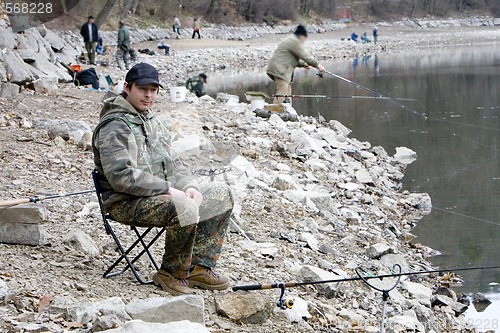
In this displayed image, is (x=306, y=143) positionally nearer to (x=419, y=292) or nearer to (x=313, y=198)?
(x=313, y=198)

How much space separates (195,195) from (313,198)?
3999 mm

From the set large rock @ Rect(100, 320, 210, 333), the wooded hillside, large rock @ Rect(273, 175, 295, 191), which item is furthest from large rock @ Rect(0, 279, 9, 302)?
the wooded hillside

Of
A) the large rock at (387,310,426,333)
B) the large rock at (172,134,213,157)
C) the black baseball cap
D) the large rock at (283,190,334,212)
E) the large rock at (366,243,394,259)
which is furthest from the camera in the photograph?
the large rock at (283,190,334,212)

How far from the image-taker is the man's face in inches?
174

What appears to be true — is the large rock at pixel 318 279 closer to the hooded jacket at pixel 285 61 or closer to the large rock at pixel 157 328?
the large rock at pixel 157 328

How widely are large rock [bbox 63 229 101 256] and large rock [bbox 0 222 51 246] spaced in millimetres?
200

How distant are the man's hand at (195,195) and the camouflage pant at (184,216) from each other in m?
0.05

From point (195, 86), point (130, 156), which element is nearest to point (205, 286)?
point (130, 156)

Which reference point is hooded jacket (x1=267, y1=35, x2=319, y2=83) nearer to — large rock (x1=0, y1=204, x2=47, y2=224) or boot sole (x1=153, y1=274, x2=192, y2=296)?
large rock (x1=0, y1=204, x2=47, y2=224)

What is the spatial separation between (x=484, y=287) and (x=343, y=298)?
223cm

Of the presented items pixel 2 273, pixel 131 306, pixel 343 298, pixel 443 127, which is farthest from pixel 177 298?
pixel 443 127

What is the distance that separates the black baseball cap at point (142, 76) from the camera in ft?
14.4

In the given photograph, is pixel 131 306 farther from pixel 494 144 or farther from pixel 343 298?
pixel 494 144

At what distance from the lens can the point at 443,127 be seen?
657 inches
